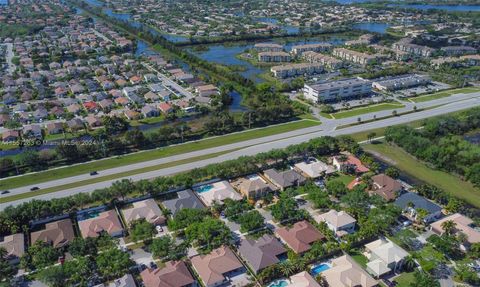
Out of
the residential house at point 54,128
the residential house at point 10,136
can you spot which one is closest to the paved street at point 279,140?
the residential house at point 10,136

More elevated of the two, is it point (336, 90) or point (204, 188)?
point (336, 90)

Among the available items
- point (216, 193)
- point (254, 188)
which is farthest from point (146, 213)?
point (254, 188)

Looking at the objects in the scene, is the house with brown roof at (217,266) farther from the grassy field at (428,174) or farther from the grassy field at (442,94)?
the grassy field at (442,94)

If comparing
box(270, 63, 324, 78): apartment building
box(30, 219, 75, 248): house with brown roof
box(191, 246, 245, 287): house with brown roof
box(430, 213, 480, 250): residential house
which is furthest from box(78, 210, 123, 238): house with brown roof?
box(270, 63, 324, 78): apartment building

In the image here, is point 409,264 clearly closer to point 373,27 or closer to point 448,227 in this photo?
point 448,227

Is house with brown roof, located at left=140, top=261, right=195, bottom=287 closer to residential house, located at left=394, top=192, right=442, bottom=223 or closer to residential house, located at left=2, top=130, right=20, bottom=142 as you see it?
residential house, located at left=394, top=192, right=442, bottom=223

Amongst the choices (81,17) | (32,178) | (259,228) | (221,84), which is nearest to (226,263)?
(259,228)

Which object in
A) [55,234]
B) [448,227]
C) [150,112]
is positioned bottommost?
[55,234]
